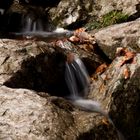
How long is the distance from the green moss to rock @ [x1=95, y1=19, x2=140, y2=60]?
8.98 feet

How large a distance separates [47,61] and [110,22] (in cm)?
537

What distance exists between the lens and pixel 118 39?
9.65m

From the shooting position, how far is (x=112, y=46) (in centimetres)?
961

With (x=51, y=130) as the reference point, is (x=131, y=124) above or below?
below

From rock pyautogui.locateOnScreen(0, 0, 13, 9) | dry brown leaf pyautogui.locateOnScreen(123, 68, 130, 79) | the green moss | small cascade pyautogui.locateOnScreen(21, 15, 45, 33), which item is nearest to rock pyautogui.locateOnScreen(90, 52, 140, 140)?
dry brown leaf pyautogui.locateOnScreen(123, 68, 130, 79)

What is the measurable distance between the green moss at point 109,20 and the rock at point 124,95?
5127mm

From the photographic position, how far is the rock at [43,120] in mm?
5102

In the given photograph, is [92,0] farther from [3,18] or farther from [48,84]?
[48,84]

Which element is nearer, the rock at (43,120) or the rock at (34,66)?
the rock at (43,120)

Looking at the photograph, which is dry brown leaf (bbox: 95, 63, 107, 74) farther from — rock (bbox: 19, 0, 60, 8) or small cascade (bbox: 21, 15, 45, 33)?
rock (bbox: 19, 0, 60, 8)

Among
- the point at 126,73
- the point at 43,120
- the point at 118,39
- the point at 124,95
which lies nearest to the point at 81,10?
the point at 118,39

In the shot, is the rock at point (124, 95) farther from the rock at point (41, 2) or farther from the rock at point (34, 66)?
the rock at point (41, 2)

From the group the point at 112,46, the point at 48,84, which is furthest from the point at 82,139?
the point at 112,46

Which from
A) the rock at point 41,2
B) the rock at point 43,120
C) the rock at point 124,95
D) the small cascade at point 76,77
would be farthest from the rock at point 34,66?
the rock at point 41,2
